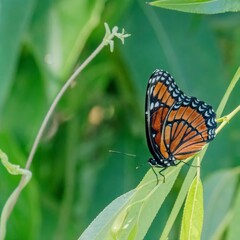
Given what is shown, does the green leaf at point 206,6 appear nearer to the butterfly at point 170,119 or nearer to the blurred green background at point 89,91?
the butterfly at point 170,119

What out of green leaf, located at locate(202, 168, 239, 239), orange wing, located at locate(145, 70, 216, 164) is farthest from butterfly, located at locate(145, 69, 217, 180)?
green leaf, located at locate(202, 168, 239, 239)

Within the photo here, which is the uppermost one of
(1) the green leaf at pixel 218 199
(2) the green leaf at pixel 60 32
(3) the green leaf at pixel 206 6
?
(2) the green leaf at pixel 60 32

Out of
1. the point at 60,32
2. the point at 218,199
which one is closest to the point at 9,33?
the point at 60,32

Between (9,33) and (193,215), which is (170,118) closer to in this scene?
(193,215)

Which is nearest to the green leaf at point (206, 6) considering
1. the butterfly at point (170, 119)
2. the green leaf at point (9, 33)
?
the butterfly at point (170, 119)

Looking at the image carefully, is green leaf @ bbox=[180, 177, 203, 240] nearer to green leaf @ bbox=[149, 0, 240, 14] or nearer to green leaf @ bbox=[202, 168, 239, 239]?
green leaf @ bbox=[149, 0, 240, 14]

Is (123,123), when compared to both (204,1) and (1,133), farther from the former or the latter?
(204,1)

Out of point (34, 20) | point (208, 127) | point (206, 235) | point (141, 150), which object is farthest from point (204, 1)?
point (141, 150)
